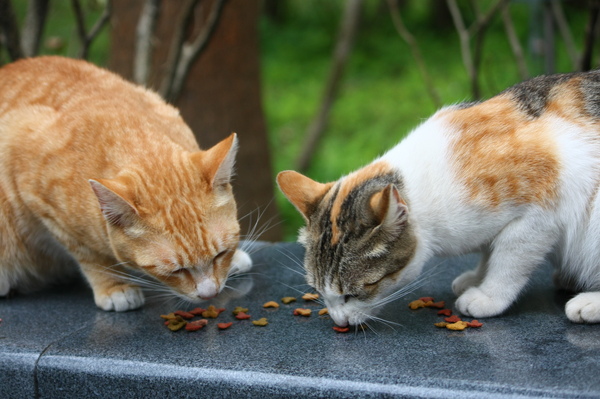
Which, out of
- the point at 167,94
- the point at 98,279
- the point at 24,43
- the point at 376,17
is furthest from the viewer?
the point at 376,17

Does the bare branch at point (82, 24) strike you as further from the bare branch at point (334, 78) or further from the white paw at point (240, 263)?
the bare branch at point (334, 78)

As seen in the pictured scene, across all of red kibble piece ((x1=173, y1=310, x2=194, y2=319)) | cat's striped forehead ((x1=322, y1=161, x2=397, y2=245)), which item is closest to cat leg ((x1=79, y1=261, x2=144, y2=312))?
red kibble piece ((x1=173, y1=310, x2=194, y2=319))

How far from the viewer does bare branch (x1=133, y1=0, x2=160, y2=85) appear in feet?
11.5

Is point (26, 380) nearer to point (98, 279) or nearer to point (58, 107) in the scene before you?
point (98, 279)

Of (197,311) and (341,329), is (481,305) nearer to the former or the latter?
(341,329)

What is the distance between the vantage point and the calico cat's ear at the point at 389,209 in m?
2.04

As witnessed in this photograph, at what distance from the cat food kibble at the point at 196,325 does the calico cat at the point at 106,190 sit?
9 cm

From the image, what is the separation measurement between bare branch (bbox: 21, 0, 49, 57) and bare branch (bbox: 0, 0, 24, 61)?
0.68 ft

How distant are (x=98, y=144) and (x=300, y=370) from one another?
120 centimetres

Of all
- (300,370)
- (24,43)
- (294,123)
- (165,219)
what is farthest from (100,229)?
(294,123)

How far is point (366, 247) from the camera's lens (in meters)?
2.18

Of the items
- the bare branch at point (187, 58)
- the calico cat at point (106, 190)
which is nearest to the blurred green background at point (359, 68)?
the bare branch at point (187, 58)

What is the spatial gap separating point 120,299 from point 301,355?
913 millimetres

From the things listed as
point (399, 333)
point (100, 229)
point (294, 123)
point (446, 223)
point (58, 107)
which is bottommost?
point (294, 123)
